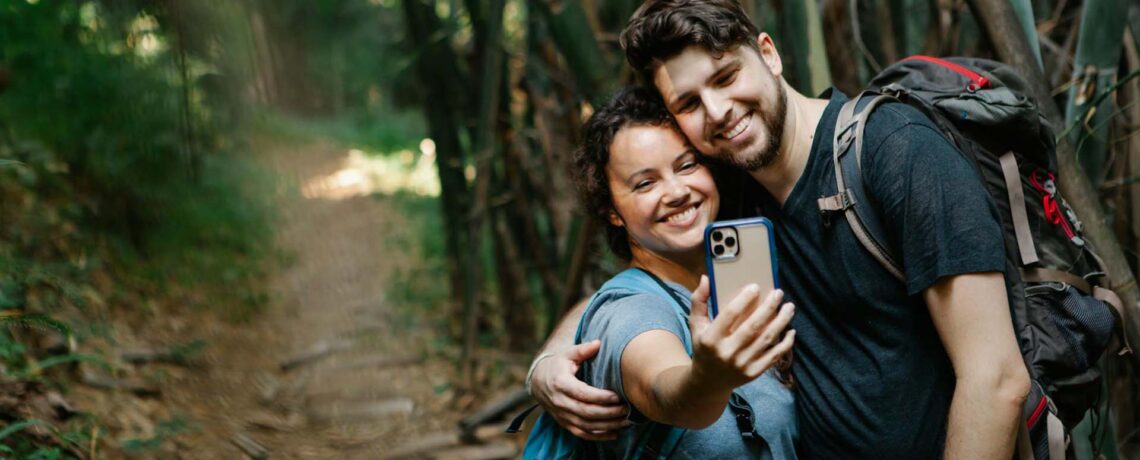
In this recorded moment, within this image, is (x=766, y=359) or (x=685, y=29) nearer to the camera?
(x=766, y=359)

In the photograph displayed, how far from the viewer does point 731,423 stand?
1.63m

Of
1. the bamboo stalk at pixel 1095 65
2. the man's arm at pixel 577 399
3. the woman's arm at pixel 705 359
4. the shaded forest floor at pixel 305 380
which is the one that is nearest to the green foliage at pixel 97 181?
the shaded forest floor at pixel 305 380

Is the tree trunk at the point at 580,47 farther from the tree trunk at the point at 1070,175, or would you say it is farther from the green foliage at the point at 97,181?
the tree trunk at the point at 1070,175

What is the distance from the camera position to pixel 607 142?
1.84m

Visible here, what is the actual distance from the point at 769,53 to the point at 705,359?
82cm

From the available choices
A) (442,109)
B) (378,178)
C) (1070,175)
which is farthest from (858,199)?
(378,178)

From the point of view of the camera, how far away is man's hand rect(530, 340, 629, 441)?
5.03 ft

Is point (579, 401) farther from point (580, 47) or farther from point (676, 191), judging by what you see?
point (580, 47)

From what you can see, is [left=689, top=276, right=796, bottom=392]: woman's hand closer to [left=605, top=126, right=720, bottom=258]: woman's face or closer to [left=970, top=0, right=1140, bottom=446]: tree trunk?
[left=605, top=126, right=720, bottom=258]: woman's face

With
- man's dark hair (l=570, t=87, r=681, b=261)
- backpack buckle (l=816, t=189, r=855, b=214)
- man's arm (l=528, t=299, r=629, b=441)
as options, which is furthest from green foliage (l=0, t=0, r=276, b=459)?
backpack buckle (l=816, t=189, r=855, b=214)

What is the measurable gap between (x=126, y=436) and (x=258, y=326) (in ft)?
9.05

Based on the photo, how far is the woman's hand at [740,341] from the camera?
1.18 meters

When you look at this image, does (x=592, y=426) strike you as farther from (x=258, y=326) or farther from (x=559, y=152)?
(x=258, y=326)

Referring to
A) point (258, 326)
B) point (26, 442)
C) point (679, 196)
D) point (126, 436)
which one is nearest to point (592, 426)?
point (679, 196)
